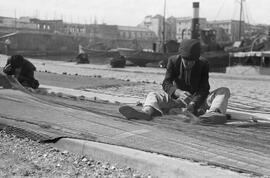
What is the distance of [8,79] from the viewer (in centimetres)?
905

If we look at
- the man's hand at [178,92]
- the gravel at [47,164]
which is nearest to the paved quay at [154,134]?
the gravel at [47,164]

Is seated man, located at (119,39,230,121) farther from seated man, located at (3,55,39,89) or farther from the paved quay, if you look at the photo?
seated man, located at (3,55,39,89)

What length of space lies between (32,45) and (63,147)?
9120 cm

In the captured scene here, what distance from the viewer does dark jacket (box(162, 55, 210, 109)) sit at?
5838 mm

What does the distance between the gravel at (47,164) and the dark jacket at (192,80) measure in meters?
1.99

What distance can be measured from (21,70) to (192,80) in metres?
5.01

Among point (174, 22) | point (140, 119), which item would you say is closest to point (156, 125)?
point (140, 119)

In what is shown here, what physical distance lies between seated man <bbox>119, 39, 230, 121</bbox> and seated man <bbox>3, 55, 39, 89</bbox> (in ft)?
14.7

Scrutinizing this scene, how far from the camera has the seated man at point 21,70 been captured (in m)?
9.59

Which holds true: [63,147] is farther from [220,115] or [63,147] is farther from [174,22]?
[174,22]

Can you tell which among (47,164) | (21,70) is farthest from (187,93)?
(21,70)

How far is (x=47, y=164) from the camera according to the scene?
429 cm

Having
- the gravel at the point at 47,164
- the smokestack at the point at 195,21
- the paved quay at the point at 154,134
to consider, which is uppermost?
the smokestack at the point at 195,21

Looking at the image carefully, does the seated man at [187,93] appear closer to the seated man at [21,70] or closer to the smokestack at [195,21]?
the seated man at [21,70]
